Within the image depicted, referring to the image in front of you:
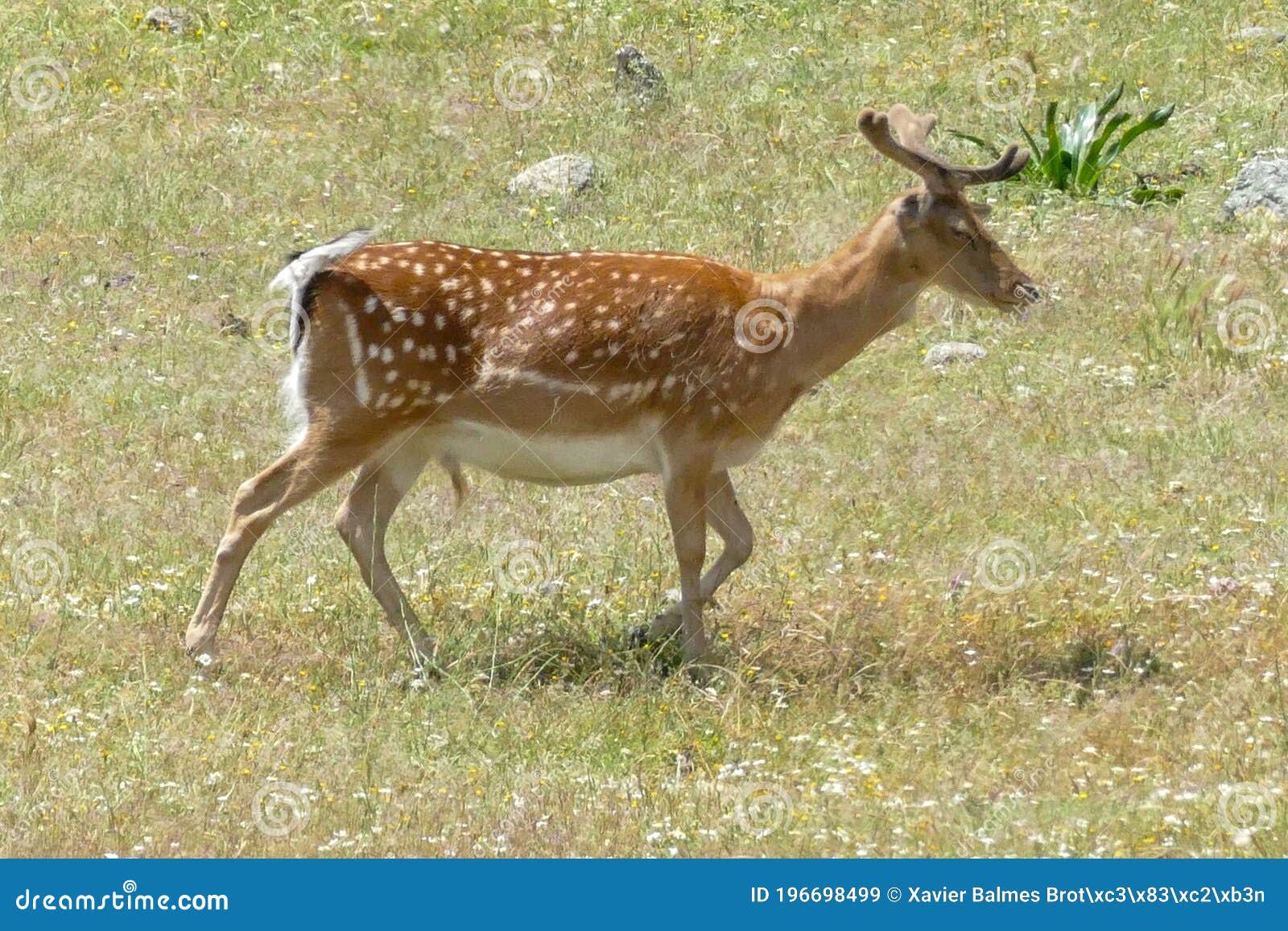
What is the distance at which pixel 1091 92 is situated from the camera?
49.4 ft

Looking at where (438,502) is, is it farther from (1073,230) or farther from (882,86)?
(882,86)

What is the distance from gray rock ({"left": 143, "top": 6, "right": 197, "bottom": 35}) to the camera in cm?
→ 1630

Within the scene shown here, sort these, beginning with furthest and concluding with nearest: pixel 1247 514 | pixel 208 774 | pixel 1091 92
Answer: pixel 1091 92, pixel 1247 514, pixel 208 774

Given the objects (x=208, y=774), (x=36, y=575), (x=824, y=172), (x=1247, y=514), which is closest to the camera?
(x=208, y=774)

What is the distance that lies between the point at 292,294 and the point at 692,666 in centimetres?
216

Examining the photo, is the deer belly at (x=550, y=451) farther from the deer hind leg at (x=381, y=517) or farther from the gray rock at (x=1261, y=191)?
the gray rock at (x=1261, y=191)

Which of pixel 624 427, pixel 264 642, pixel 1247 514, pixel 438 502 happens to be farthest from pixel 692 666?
pixel 1247 514

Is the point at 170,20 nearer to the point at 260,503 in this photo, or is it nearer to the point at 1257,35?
the point at 1257,35

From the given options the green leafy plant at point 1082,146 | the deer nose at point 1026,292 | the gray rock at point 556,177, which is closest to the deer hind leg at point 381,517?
the deer nose at point 1026,292

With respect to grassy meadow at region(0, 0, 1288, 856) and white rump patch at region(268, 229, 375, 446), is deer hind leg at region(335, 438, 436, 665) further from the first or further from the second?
white rump patch at region(268, 229, 375, 446)

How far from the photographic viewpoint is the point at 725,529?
8883 millimetres

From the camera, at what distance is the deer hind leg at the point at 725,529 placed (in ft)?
29.0

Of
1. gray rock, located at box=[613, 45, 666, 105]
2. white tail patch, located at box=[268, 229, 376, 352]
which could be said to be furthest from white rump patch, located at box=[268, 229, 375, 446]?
gray rock, located at box=[613, 45, 666, 105]

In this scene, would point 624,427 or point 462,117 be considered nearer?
point 624,427
